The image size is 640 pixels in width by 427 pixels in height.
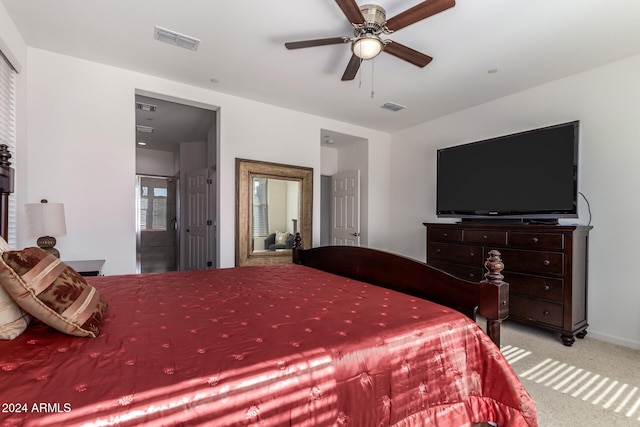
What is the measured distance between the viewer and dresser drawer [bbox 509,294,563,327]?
291 cm

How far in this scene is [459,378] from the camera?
1.28 m

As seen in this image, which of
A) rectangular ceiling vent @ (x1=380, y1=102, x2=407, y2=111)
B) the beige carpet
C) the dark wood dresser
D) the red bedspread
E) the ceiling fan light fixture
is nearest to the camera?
the red bedspread

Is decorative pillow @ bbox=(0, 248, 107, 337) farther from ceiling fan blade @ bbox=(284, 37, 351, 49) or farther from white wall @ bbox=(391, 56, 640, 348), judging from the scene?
white wall @ bbox=(391, 56, 640, 348)

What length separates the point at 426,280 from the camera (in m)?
1.71

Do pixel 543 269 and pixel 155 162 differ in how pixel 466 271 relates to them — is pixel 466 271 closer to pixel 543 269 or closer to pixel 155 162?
pixel 543 269

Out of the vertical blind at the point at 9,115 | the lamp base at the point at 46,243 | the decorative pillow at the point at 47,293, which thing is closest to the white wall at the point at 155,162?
the vertical blind at the point at 9,115

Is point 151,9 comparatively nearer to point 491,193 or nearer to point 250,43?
point 250,43

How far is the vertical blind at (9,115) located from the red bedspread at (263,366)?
1.64m

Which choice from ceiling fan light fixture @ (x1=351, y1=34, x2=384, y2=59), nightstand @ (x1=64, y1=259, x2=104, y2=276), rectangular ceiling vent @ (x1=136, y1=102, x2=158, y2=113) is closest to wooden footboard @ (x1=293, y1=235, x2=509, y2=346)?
ceiling fan light fixture @ (x1=351, y1=34, x2=384, y2=59)

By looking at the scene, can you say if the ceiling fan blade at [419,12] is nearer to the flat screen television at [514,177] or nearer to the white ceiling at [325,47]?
the white ceiling at [325,47]

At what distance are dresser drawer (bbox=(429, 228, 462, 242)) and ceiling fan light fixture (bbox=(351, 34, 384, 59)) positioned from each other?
2.39 m

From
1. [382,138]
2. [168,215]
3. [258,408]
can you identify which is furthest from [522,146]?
[168,215]

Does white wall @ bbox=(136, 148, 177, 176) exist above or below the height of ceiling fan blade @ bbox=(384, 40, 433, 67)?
below

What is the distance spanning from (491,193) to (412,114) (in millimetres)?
1718
